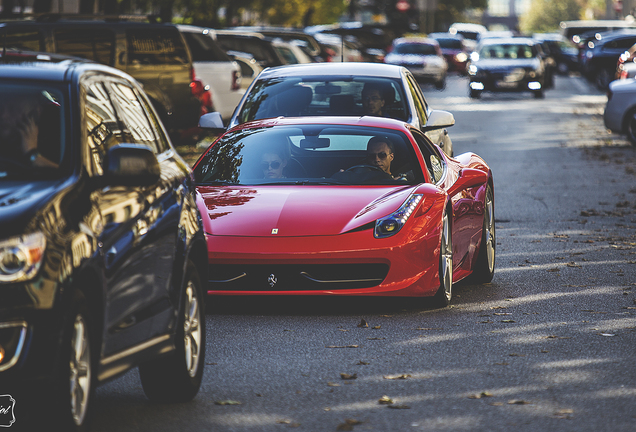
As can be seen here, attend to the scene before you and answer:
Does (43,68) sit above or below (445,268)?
above

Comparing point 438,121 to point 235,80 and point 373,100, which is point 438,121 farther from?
point 235,80

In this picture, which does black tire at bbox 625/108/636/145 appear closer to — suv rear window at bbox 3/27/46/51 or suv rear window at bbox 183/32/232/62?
suv rear window at bbox 183/32/232/62

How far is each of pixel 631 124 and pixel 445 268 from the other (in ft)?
50.6

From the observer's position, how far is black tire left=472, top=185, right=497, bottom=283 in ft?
30.5

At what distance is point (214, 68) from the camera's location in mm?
19969

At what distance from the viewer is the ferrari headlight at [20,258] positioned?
4.11 m

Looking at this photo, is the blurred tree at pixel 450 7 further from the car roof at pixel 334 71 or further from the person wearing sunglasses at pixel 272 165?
the person wearing sunglasses at pixel 272 165

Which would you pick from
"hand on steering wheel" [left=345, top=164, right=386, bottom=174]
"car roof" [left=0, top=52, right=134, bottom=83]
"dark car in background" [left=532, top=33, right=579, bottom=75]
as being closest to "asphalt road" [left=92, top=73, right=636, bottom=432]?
"hand on steering wheel" [left=345, top=164, right=386, bottom=174]

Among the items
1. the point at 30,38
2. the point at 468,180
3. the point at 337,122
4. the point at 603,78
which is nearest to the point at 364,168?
the point at 337,122

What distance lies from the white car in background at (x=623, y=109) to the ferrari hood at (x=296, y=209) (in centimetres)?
1513

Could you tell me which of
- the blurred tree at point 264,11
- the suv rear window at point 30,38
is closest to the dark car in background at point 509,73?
the blurred tree at point 264,11

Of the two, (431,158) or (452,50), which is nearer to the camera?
(431,158)

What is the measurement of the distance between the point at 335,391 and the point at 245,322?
1.90 metres

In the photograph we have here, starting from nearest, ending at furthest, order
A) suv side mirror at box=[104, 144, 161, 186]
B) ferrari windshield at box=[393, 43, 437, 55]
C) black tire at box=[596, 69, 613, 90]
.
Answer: suv side mirror at box=[104, 144, 161, 186]
black tire at box=[596, 69, 613, 90]
ferrari windshield at box=[393, 43, 437, 55]
